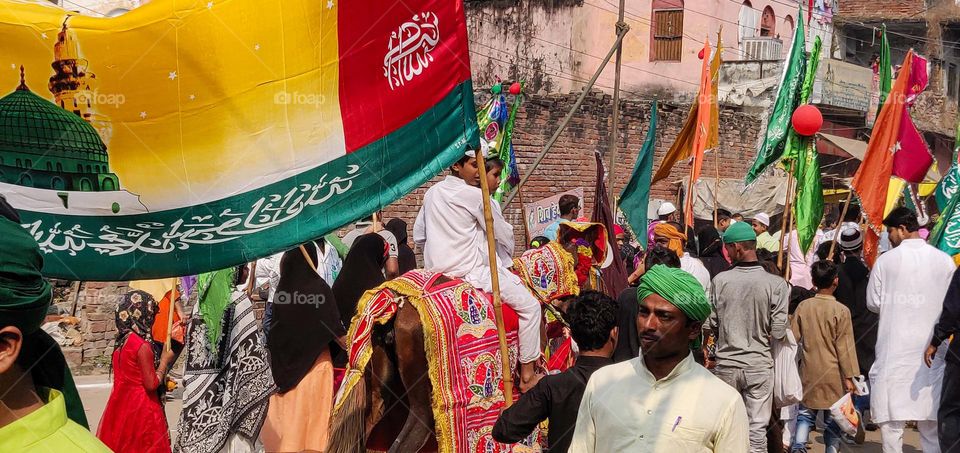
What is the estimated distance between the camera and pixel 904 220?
7754 mm

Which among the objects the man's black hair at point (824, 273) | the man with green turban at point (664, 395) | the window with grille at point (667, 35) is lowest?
the man's black hair at point (824, 273)

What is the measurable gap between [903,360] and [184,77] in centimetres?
588

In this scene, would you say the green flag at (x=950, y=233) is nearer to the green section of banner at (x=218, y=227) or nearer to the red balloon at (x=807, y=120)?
the red balloon at (x=807, y=120)

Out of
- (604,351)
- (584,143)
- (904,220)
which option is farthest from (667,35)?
(604,351)

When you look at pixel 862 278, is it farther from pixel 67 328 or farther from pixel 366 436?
pixel 67 328

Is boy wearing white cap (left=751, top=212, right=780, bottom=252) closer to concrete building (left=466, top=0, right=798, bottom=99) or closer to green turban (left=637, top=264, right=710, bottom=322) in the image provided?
green turban (left=637, top=264, right=710, bottom=322)

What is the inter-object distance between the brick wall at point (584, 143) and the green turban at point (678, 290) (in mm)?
13646

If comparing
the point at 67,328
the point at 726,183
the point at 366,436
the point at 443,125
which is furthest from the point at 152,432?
the point at 726,183

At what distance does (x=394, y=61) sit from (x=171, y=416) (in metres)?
6.28

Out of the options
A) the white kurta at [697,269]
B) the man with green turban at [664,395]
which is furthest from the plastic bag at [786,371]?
the man with green turban at [664,395]

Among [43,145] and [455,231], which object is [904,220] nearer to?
[455,231]

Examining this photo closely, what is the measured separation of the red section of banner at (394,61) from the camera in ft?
13.9

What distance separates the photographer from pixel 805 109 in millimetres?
10812

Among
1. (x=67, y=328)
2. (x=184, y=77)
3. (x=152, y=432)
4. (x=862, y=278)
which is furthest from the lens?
(x=67, y=328)
